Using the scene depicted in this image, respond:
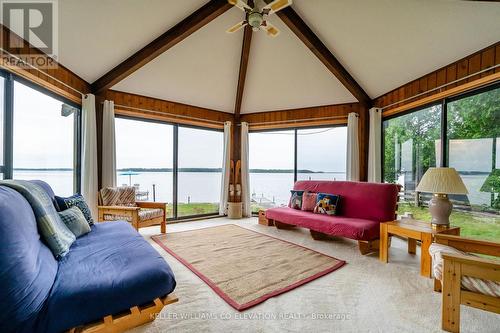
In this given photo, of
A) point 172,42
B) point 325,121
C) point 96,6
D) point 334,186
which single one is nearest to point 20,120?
point 96,6

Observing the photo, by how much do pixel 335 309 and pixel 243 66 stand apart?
158 inches

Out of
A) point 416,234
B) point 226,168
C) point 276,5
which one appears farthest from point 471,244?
point 226,168

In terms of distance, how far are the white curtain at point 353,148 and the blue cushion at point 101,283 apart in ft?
12.0

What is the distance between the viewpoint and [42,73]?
9.21 feet

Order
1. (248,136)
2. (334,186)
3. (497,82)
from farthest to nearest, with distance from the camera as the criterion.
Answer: (248,136)
(334,186)
(497,82)

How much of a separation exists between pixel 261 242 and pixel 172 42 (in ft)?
10.3

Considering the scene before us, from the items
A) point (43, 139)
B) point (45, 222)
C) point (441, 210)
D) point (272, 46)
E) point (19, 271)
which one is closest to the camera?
point (19, 271)

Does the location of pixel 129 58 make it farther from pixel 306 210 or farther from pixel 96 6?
pixel 306 210

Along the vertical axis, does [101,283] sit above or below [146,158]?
below

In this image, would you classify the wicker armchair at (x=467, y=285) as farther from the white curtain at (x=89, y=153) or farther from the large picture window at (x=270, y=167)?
the white curtain at (x=89, y=153)

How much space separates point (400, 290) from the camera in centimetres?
208

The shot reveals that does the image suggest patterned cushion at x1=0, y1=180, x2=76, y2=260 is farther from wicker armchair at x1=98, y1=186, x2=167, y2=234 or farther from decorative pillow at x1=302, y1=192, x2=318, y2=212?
decorative pillow at x1=302, y1=192, x2=318, y2=212

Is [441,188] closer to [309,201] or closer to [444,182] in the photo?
[444,182]

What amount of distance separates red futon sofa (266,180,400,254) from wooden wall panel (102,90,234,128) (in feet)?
8.56
